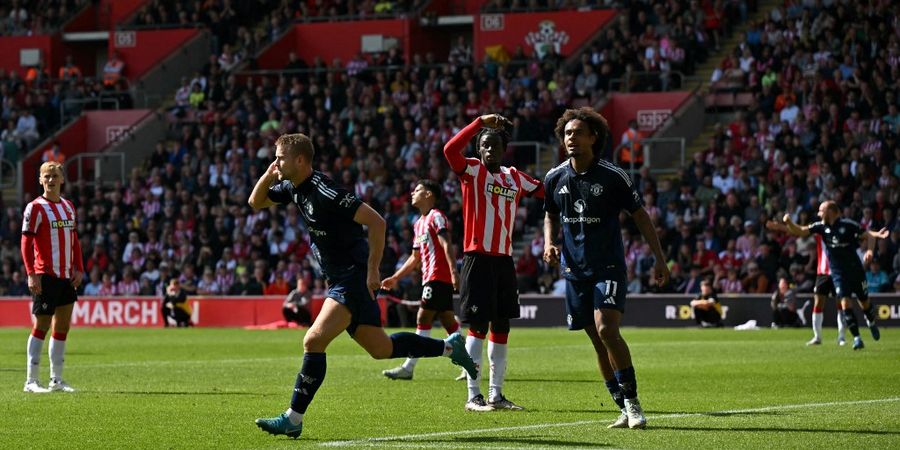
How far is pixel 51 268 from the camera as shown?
1563cm

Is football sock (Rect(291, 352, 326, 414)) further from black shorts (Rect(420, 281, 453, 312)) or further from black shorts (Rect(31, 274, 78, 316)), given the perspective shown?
black shorts (Rect(420, 281, 453, 312))

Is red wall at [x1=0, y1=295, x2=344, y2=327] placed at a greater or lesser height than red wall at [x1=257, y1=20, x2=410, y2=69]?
lesser

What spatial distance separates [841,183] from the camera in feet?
109

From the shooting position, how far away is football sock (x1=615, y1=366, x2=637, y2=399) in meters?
11.2

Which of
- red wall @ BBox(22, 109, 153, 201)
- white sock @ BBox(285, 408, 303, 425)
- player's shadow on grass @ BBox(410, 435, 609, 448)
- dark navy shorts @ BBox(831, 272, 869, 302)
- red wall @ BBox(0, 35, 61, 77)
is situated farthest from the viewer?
red wall @ BBox(0, 35, 61, 77)

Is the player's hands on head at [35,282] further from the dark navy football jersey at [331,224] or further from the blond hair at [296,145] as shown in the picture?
the blond hair at [296,145]

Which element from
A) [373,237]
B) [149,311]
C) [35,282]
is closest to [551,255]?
[373,237]

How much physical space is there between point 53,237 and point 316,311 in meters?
19.7

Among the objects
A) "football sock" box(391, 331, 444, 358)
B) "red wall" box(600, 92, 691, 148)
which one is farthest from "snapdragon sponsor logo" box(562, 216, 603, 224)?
"red wall" box(600, 92, 691, 148)

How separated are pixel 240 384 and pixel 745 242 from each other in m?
19.2

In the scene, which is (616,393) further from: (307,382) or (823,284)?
(823,284)

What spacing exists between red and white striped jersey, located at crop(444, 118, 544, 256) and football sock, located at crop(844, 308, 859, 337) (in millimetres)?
9880

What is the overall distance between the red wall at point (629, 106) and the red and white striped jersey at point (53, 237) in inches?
1015

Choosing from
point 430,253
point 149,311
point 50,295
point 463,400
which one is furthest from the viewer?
point 149,311
